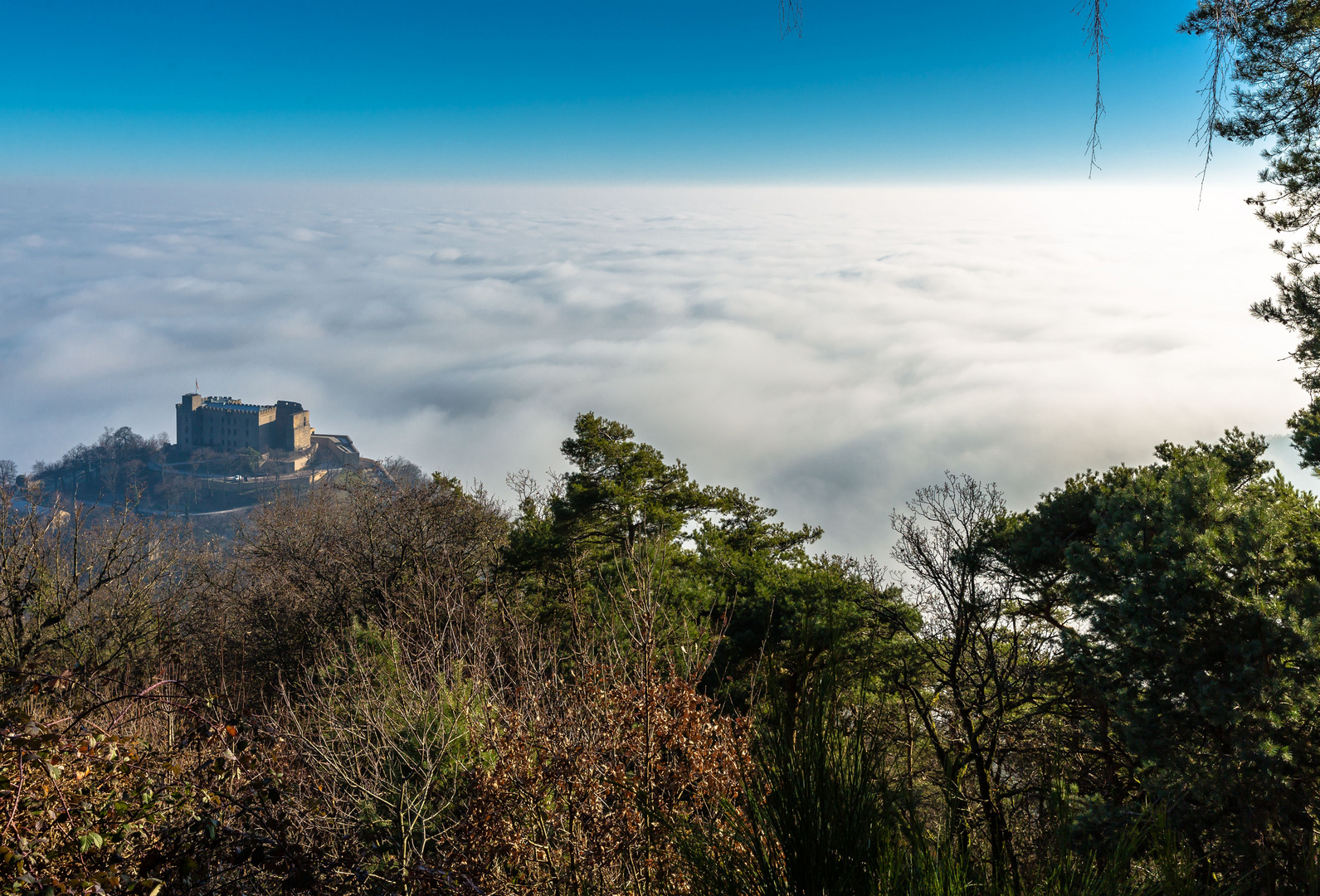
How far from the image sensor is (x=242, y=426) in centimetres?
9888

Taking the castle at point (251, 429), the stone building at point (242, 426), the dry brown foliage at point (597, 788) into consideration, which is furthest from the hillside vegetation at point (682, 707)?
the stone building at point (242, 426)

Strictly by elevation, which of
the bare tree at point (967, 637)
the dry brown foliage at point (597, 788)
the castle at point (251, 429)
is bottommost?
the castle at point (251, 429)

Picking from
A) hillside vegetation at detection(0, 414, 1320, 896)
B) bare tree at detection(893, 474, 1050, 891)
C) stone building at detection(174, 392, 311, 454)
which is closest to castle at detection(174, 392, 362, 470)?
stone building at detection(174, 392, 311, 454)

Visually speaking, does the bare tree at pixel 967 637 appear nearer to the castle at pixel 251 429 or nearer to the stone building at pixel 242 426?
the castle at pixel 251 429

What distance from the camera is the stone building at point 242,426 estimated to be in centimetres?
9800

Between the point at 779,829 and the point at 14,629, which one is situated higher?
the point at 779,829

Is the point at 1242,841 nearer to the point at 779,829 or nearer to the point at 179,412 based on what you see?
the point at 779,829

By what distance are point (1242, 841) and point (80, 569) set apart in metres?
18.0

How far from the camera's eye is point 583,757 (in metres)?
4.27

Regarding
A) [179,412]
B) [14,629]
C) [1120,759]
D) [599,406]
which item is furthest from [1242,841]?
[599,406]

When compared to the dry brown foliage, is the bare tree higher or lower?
lower

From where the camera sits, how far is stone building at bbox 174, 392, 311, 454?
98000mm

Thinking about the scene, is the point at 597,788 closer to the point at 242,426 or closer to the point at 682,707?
the point at 682,707

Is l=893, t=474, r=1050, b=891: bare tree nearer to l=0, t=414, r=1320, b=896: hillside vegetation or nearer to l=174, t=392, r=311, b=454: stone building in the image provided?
l=0, t=414, r=1320, b=896: hillside vegetation
